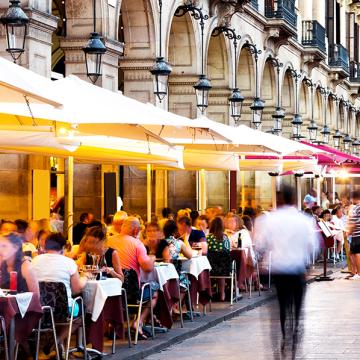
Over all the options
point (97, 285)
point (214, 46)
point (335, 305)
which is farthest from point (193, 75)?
point (97, 285)

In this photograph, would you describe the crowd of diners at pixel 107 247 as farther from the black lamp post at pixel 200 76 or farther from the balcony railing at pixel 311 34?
the balcony railing at pixel 311 34

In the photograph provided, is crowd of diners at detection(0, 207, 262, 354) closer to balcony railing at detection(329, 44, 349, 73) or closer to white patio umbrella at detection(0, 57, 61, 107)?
white patio umbrella at detection(0, 57, 61, 107)

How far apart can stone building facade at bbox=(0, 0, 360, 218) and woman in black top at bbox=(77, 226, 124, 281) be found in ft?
18.6

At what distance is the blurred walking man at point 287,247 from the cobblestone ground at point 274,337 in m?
0.44

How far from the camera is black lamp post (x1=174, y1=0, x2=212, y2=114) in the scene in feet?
88.7

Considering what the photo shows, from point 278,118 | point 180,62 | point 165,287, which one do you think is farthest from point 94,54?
point 278,118

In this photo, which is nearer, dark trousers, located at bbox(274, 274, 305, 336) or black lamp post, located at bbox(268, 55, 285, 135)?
dark trousers, located at bbox(274, 274, 305, 336)

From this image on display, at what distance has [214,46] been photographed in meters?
34.2

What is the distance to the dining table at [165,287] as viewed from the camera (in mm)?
15516

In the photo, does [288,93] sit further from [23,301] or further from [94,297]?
[23,301]

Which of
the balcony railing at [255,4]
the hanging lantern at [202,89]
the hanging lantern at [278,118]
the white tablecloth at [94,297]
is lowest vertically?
the white tablecloth at [94,297]

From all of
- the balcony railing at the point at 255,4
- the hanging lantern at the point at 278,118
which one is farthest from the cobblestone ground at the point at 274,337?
the balcony railing at the point at 255,4

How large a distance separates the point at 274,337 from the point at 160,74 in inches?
367

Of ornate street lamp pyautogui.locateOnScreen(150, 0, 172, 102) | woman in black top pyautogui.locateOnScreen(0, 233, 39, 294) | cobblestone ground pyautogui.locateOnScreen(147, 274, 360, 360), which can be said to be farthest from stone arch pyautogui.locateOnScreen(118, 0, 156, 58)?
woman in black top pyautogui.locateOnScreen(0, 233, 39, 294)
